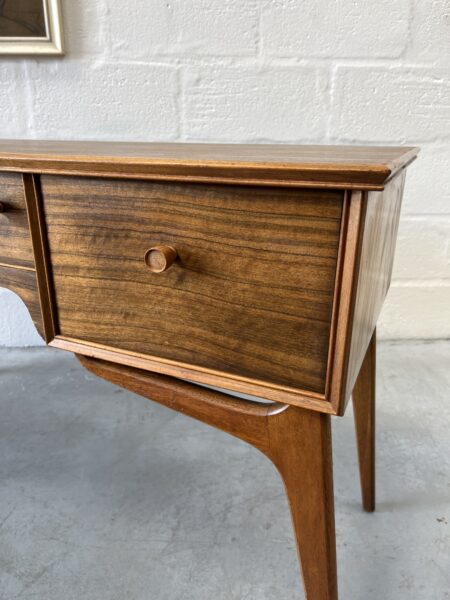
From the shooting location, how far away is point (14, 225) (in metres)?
0.60

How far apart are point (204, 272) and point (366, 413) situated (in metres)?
0.48

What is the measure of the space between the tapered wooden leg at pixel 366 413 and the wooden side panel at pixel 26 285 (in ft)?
1.64

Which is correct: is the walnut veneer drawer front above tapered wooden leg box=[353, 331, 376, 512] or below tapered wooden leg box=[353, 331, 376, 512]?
above

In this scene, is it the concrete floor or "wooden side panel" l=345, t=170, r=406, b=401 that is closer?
"wooden side panel" l=345, t=170, r=406, b=401

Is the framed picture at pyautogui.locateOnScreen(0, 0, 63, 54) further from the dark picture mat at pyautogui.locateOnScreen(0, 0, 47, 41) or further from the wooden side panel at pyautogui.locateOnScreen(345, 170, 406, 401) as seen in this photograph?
the wooden side panel at pyautogui.locateOnScreen(345, 170, 406, 401)

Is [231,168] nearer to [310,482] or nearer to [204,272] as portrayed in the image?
[204,272]

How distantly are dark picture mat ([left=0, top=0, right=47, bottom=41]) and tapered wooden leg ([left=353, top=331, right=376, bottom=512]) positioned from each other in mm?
1009

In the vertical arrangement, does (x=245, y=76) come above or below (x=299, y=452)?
above

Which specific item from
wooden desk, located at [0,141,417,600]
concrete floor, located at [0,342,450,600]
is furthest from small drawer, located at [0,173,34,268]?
concrete floor, located at [0,342,450,600]

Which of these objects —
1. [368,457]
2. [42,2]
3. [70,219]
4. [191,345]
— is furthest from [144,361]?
[42,2]

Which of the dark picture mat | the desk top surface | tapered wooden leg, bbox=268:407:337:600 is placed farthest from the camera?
the dark picture mat

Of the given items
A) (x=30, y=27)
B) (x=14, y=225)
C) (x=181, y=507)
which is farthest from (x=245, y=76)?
(x=181, y=507)

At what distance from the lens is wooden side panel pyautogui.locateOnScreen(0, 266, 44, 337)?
0.62 m

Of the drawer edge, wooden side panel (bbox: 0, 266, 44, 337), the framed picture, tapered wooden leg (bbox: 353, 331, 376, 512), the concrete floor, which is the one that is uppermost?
the framed picture
